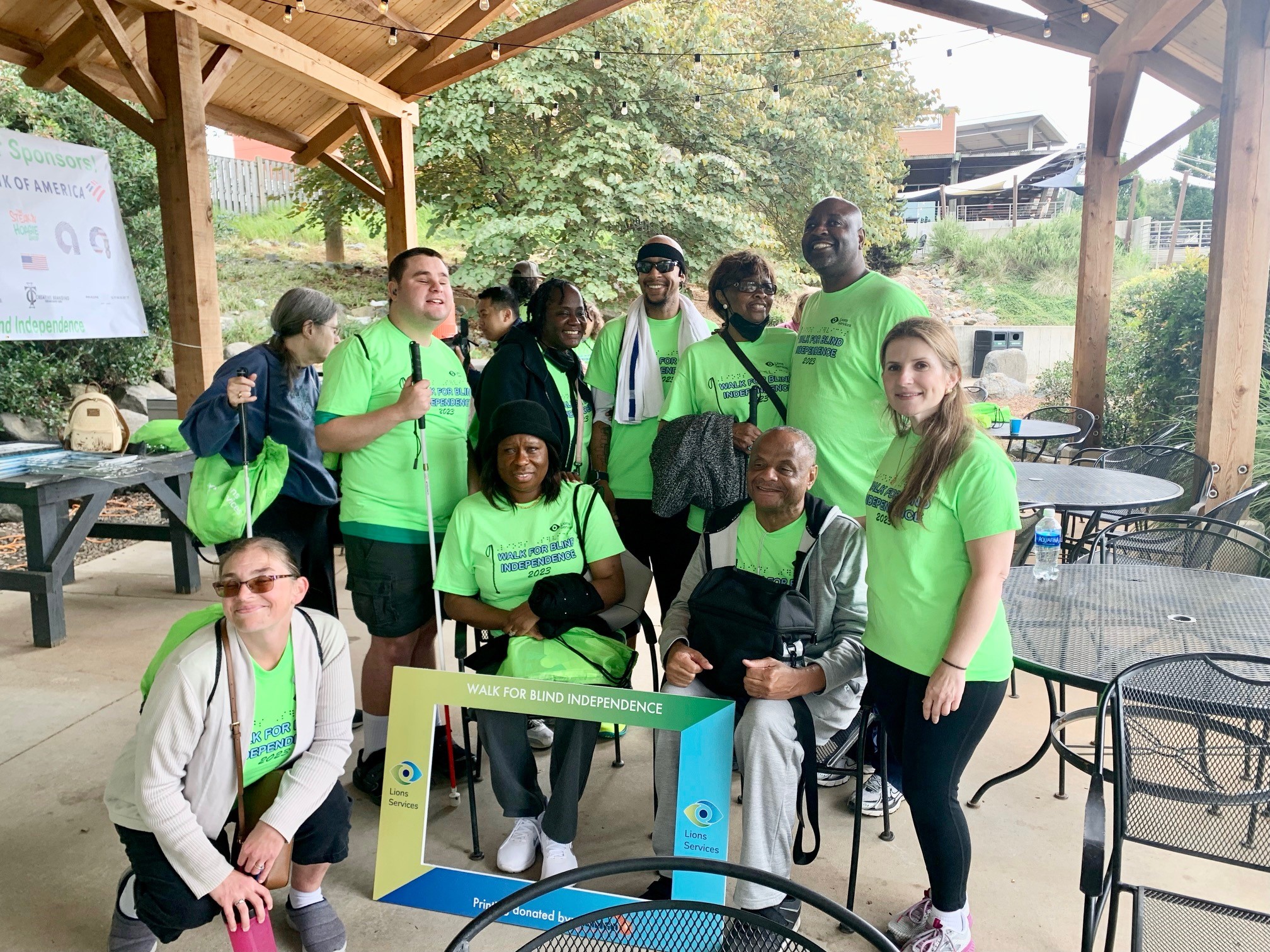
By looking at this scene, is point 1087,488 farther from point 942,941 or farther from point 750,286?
point 942,941

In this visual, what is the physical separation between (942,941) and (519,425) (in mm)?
1583

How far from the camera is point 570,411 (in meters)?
2.98

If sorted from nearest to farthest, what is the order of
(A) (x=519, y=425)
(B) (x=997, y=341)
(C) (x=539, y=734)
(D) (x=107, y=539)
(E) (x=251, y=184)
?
(A) (x=519, y=425) → (C) (x=539, y=734) → (D) (x=107, y=539) → (B) (x=997, y=341) → (E) (x=251, y=184)

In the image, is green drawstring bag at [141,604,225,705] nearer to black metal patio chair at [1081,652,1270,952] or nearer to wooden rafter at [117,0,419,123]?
black metal patio chair at [1081,652,1270,952]

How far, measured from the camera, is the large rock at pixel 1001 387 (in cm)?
1321

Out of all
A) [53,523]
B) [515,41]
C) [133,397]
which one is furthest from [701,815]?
[133,397]

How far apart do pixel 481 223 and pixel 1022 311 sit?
1030cm

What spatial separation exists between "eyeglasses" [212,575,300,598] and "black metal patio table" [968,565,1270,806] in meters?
1.60

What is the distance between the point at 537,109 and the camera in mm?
11422

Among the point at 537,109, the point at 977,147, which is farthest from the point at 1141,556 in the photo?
the point at 977,147

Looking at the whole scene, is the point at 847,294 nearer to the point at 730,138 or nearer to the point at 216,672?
the point at 216,672

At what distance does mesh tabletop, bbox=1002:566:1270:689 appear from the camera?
2.01 metres

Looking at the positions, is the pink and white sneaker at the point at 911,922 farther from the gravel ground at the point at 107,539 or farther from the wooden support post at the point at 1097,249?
the wooden support post at the point at 1097,249

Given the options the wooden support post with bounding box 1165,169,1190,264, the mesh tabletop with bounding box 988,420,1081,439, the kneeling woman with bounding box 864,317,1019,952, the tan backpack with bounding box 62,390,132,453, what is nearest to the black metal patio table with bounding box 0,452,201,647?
the tan backpack with bounding box 62,390,132,453
